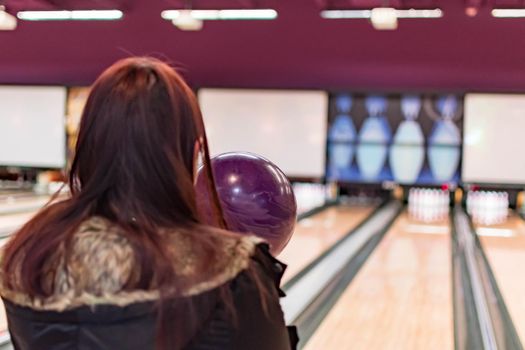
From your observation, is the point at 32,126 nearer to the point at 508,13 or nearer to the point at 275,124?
the point at 275,124

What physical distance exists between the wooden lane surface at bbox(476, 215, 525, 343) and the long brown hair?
3012 millimetres

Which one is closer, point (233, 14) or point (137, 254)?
point (137, 254)

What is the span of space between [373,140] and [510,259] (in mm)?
3365

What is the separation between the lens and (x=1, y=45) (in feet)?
31.8

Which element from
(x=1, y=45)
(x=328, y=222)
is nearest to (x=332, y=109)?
(x=328, y=222)

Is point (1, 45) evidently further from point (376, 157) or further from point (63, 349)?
point (63, 349)

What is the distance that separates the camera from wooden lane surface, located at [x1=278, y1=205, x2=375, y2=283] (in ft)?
17.5

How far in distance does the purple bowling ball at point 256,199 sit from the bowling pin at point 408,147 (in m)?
6.79

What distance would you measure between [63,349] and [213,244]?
0.74 ft

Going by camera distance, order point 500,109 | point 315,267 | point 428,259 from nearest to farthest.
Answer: point 315,267 < point 428,259 < point 500,109

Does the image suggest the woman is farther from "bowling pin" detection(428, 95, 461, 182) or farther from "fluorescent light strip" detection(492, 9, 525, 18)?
"bowling pin" detection(428, 95, 461, 182)

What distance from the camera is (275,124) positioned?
912 centimetres

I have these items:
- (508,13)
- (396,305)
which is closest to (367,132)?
(508,13)

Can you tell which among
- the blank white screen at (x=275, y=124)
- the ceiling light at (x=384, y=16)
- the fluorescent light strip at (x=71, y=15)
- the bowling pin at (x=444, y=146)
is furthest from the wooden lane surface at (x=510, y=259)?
the fluorescent light strip at (x=71, y=15)
